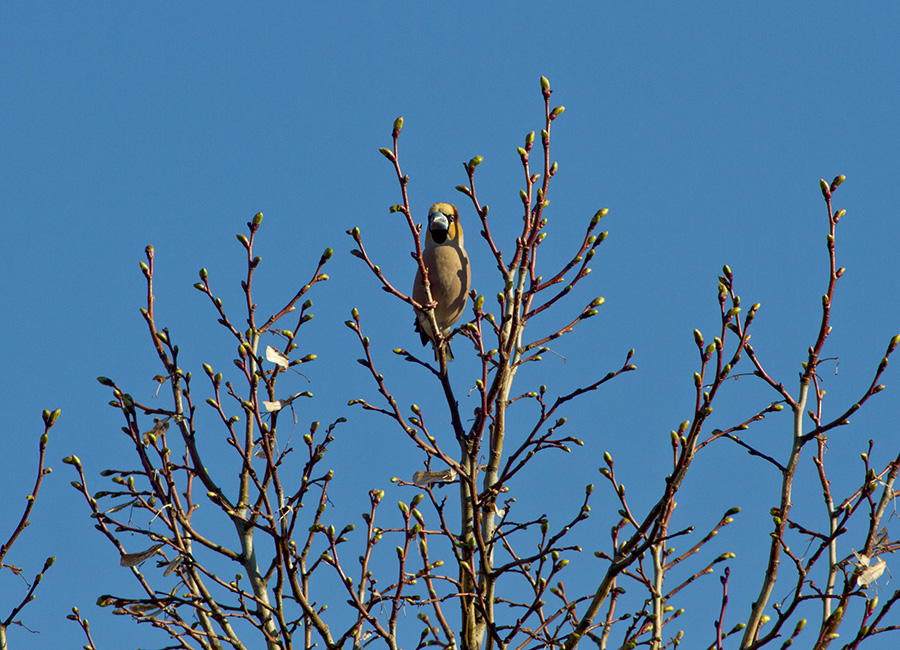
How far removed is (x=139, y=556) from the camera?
12.2 ft

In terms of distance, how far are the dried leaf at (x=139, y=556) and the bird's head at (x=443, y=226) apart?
2.54 meters

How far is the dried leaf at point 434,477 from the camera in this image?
3.87 m

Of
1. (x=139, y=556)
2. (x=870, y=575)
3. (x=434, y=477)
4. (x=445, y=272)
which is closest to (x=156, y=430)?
(x=139, y=556)

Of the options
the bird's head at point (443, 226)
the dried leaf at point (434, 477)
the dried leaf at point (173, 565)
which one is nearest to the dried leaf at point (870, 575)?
the dried leaf at point (434, 477)

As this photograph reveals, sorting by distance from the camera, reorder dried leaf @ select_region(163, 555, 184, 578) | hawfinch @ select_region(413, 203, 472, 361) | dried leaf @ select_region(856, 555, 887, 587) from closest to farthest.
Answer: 1. dried leaf @ select_region(856, 555, 887, 587)
2. dried leaf @ select_region(163, 555, 184, 578)
3. hawfinch @ select_region(413, 203, 472, 361)

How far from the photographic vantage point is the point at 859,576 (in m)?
3.52

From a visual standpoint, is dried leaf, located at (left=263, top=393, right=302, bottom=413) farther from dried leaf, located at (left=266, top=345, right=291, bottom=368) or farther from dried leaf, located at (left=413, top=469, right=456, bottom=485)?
dried leaf, located at (left=413, top=469, right=456, bottom=485)

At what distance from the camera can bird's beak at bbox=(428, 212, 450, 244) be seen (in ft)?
18.1

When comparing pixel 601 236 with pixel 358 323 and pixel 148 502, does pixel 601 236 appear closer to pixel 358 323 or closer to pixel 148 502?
pixel 358 323

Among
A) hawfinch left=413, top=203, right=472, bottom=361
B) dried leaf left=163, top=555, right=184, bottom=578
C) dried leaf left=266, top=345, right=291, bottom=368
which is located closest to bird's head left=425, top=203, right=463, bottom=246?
hawfinch left=413, top=203, right=472, bottom=361

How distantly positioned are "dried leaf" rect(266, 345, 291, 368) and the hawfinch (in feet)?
5.18

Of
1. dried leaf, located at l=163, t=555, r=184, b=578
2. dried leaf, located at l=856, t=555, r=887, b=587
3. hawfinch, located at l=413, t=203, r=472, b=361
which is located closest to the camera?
dried leaf, located at l=856, t=555, r=887, b=587

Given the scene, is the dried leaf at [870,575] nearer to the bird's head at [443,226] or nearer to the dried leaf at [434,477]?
the dried leaf at [434,477]

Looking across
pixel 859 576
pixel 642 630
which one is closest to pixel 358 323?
pixel 642 630
